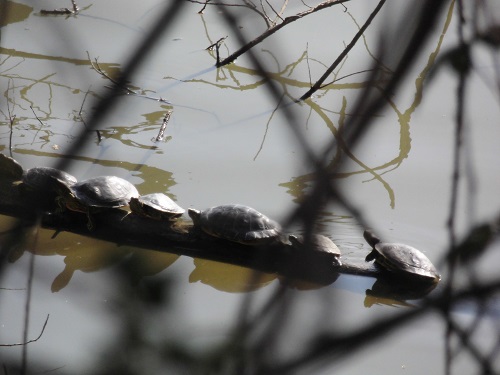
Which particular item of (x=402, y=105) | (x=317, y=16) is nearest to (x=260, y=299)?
(x=402, y=105)

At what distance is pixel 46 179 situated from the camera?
2.67 m

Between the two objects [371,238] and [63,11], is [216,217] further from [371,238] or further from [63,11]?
[63,11]

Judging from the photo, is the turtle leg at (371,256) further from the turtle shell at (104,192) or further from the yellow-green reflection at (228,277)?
the turtle shell at (104,192)

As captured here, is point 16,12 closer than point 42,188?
No

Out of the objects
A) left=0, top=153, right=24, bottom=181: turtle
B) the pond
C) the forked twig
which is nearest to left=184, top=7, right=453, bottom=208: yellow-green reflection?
the pond

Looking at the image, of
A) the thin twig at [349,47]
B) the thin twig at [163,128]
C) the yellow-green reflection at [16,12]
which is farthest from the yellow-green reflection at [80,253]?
the yellow-green reflection at [16,12]

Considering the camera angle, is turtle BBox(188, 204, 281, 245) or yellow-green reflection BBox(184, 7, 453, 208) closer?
turtle BBox(188, 204, 281, 245)

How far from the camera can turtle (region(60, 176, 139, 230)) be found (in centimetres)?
259

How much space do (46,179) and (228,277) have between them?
2.40ft

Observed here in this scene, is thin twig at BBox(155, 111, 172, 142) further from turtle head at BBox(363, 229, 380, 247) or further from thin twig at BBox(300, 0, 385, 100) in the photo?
turtle head at BBox(363, 229, 380, 247)

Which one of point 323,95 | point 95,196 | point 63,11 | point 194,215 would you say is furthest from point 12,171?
point 63,11

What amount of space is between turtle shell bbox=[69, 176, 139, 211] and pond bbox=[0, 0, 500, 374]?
5.7 inches

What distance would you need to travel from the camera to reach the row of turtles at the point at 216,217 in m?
2.41

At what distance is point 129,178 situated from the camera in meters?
2.99
